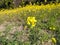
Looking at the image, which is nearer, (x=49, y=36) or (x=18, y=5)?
(x=49, y=36)

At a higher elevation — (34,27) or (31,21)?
(31,21)

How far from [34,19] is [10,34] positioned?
2.10 ft

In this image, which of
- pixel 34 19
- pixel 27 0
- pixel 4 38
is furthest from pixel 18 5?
pixel 4 38

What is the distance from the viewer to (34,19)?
17.2 ft

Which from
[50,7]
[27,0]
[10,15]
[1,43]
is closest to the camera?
[1,43]

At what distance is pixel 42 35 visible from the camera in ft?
16.6

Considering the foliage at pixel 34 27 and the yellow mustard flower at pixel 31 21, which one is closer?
the foliage at pixel 34 27

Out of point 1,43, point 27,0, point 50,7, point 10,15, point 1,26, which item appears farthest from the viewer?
point 27,0

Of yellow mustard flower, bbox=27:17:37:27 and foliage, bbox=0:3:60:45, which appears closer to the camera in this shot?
foliage, bbox=0:3:60:45

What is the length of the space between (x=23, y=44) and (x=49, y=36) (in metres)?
0.61

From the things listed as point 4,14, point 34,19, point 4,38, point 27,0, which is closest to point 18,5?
point 27,0

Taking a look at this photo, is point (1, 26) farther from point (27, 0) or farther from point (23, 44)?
point (27, 0)

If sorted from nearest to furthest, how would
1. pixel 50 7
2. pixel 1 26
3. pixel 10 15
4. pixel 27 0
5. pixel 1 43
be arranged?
pixel 1 43 → pixel 1 26 → pixel 10 15 → pixel 50 7 → pixel 27 0

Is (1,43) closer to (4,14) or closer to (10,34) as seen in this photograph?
(10,34)
